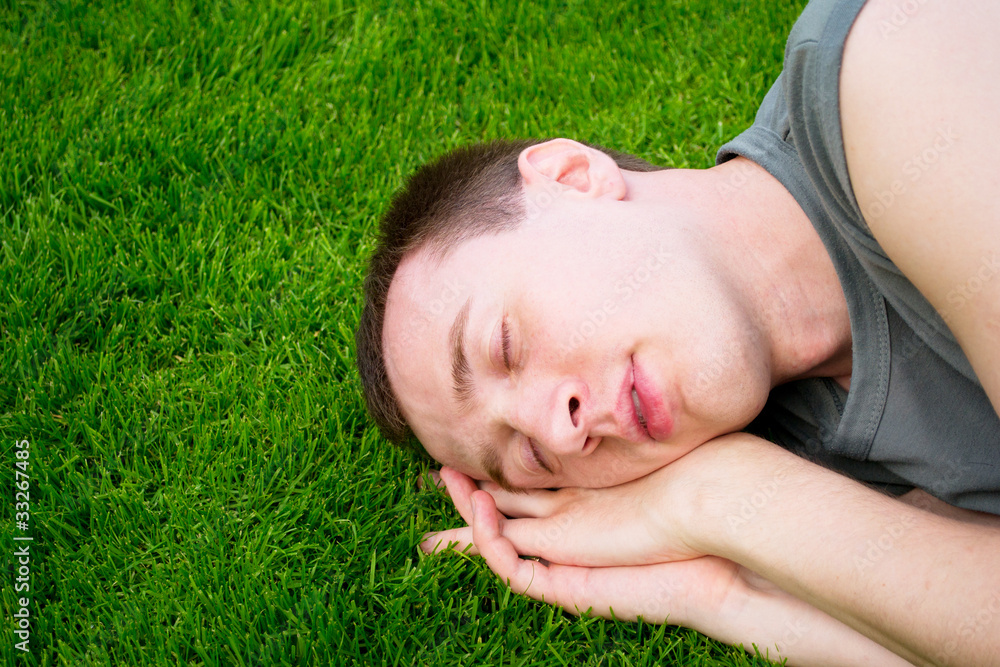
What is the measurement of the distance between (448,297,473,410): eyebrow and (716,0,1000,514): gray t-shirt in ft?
3.43

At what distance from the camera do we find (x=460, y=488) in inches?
108

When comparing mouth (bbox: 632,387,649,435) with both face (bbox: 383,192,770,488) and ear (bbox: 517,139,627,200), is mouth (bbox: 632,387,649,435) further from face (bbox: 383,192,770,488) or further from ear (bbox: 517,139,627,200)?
ear (bbox: 517,139,627,200)

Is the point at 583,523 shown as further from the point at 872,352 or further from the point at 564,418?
the point at 872,352

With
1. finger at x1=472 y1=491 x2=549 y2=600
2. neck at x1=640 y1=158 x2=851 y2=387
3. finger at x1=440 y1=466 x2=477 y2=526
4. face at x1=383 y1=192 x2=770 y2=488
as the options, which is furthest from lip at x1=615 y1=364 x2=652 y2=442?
finger at x1=440 y1=466 x2=477 y2=526

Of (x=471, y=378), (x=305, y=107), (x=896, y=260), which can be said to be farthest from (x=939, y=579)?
(x=305, y=107)

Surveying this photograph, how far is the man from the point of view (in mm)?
1876

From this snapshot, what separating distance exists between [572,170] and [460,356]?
0.76 m

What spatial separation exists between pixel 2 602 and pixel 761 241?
99.9 inches

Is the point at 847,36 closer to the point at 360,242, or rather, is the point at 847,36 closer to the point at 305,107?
the point at 360,242

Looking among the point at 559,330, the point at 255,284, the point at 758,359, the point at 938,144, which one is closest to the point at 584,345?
the point at 559,330

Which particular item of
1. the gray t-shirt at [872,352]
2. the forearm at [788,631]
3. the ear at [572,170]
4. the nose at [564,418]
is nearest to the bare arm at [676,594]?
the forearm at [788,631]

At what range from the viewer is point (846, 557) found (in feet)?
6.70

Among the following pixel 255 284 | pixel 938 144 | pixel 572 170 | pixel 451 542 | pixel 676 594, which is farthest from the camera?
pixel 255 284

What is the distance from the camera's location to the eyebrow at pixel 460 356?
241 centimetres
